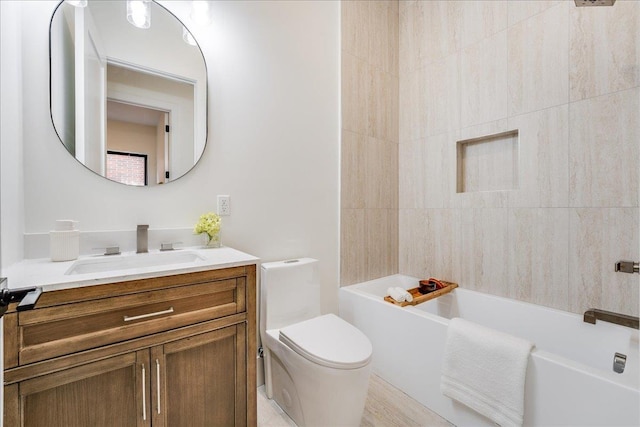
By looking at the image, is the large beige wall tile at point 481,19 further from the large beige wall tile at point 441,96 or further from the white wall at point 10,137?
the white wall at point 10,137

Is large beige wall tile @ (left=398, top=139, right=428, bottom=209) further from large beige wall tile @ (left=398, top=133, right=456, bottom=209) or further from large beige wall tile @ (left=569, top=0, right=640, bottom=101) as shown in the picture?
large beige wall tile @ (left=569, top=0, right=640, bottom=101)

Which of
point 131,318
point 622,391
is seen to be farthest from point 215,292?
point 622,391

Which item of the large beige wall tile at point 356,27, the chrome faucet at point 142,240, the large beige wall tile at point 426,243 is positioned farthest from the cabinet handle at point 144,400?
the large beige wall tile at point 356,27

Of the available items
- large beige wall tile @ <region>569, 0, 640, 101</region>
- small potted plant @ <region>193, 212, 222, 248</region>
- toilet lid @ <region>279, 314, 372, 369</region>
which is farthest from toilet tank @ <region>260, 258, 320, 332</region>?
large beige wall tile @ <region>569, 0, 640, 101</region>

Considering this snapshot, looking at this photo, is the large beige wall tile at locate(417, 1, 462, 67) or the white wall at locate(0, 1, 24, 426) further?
the large beige wall tile at locate(417, 1, 462, 67)

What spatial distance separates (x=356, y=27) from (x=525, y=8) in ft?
3.68

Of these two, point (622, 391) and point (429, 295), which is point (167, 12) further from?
point (622, 391)

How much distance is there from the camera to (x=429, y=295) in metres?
1.92

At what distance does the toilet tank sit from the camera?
5.25 ft

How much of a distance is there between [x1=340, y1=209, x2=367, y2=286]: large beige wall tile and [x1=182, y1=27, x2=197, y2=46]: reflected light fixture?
4.59ft

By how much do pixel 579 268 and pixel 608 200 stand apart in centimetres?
40

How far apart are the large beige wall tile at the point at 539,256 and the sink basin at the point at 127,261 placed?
193 cm

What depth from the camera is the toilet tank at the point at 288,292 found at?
1602mm

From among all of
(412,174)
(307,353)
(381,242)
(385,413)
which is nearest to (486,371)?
(385,413)
